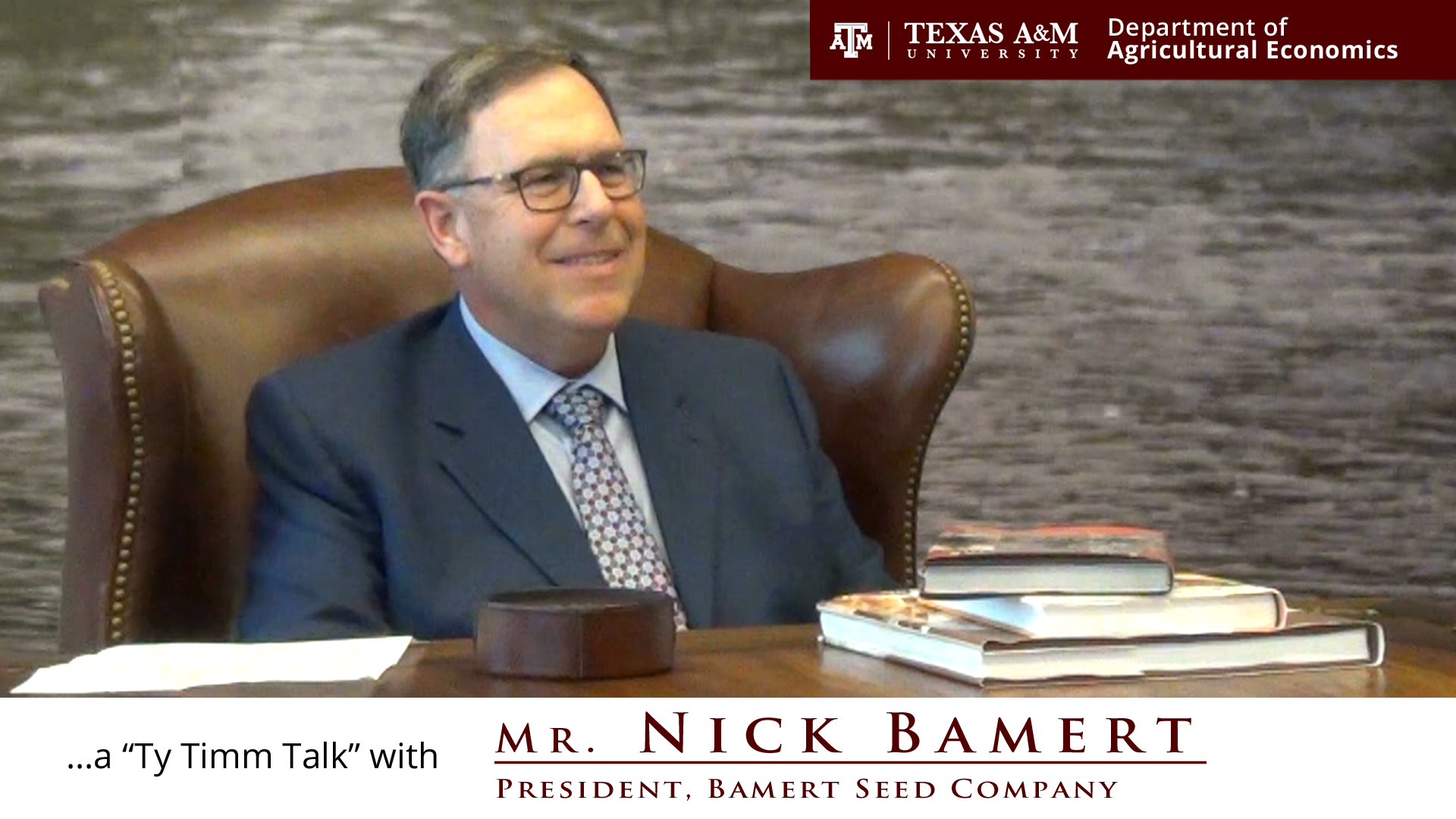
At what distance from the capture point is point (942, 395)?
223cm

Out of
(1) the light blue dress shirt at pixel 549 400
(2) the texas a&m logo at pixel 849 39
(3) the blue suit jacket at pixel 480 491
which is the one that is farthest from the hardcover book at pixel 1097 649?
(2) the texas a&m logo at pixel 849 39

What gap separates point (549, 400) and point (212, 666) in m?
0.82

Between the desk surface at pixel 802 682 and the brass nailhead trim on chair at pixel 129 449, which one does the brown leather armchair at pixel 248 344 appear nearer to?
the brass nailhead trim on chair at pixel 129 449

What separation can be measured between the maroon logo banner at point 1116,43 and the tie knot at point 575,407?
742mm

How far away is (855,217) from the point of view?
2.64m

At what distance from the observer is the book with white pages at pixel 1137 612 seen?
1.21 meters

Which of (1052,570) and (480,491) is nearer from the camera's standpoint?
(1052,570)

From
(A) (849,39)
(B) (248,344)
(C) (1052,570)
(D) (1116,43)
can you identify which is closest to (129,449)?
(B) (248,344)

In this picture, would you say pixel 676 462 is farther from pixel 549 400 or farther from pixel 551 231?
pixel 551 231

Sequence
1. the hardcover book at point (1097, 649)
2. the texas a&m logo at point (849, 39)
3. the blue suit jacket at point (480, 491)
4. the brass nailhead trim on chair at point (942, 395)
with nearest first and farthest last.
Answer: the hardcover book at point (1097, 649) < the blue suit jacket at point (480, 491) < the brass nailhead trim on chair at point (942, 395) < the texas a&m logo at point (849, 39)
